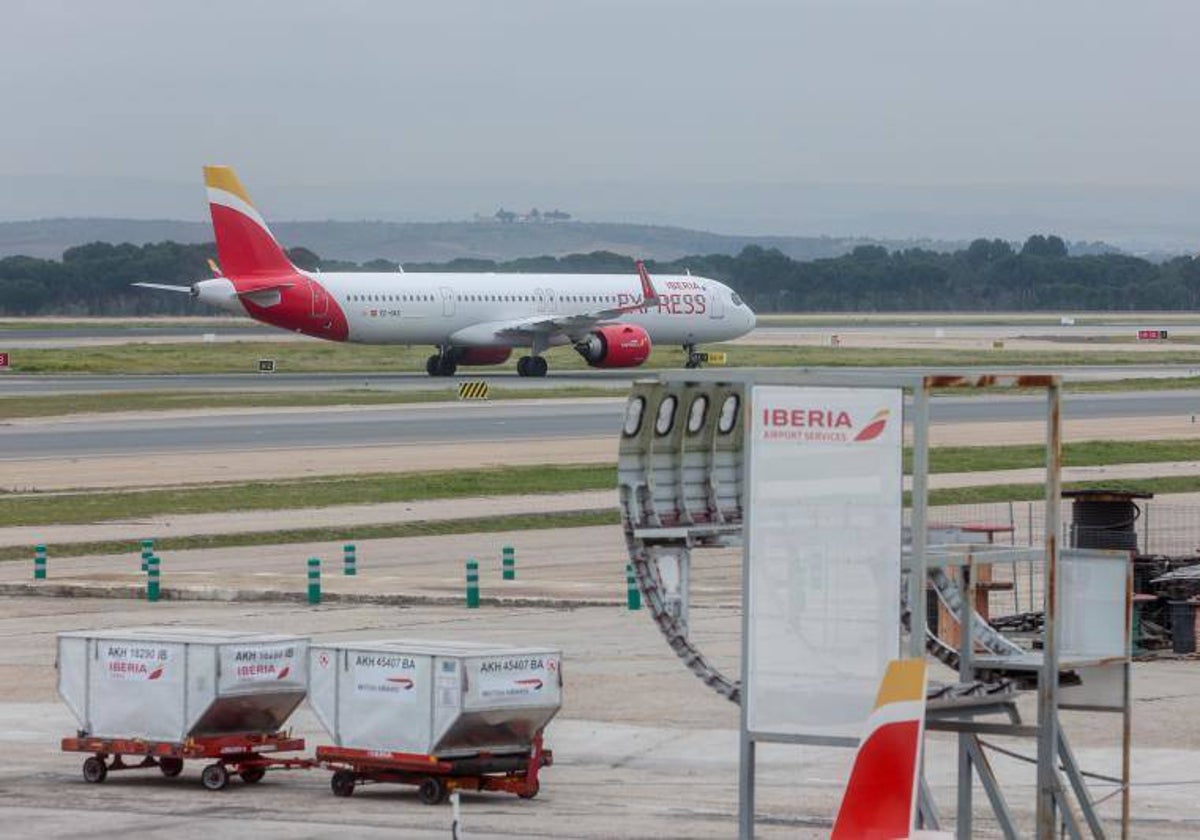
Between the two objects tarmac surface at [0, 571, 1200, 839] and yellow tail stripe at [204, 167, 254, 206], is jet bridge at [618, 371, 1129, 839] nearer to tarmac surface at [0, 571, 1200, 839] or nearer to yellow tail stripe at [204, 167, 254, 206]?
tarmac surface at [0, 571, 1200, 839]

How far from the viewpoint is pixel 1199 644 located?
108ft

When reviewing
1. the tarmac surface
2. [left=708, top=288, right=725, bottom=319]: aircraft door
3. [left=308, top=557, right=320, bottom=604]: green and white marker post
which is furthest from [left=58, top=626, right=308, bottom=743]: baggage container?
[left=708, top=288, right=725, bottom=319]: aircraft door

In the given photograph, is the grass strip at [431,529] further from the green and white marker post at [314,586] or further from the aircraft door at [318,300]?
the aircraft door at [318,300]

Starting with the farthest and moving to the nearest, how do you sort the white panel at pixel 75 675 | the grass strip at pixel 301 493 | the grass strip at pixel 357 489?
the grass strip at pixel 357 489 → the grass strip at pixel 301 493 → the white panel at pixel 75 675

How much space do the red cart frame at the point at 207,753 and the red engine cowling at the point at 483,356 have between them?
77.0 metres

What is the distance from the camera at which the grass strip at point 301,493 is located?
168 feet

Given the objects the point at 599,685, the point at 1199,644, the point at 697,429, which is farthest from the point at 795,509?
the point at 1199,644

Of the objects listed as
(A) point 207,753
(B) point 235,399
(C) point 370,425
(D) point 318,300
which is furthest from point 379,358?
(A) point 207,753

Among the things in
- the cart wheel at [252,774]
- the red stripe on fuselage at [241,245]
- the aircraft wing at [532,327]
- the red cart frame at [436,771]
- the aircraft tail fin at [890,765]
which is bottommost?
the cart wheel at [252,774]

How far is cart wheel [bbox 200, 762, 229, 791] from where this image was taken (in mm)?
23062

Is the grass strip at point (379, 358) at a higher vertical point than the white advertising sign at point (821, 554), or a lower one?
lower

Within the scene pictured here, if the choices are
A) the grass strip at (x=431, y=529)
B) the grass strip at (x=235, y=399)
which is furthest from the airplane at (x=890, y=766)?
the grass strip at (x=235, y=399)

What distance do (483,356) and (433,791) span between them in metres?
80.0

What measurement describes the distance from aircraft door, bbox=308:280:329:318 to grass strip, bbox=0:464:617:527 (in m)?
34.3
